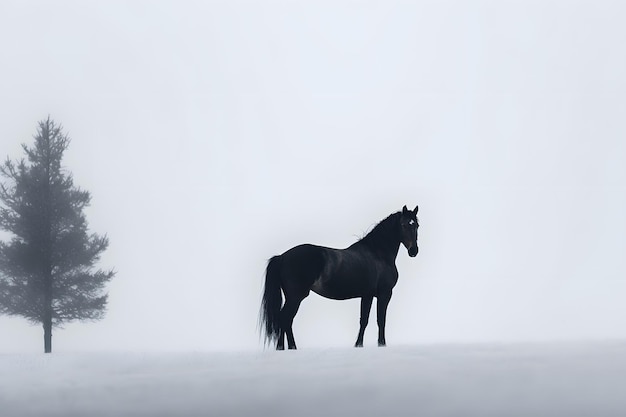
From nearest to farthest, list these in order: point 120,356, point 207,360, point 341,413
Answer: point 341,413 → point 207,360 → point 120,356

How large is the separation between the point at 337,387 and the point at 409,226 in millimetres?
10985

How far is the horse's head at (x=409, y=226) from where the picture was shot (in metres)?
25.4

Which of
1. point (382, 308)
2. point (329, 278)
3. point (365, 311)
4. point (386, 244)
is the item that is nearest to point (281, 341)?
point (329, 278)

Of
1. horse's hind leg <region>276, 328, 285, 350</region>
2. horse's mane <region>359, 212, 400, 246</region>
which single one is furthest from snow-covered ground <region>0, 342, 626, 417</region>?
horse's mane <region>359, 212, 400, 246</region>

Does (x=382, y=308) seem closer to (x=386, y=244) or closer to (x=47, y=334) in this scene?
(x=386, y=244)

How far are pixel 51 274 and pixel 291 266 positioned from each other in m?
12.3

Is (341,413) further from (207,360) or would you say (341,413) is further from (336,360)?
(207,360)

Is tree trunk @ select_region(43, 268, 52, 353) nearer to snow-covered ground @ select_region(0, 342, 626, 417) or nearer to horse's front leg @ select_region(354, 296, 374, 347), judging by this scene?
horse's front leg @ select_region(354, 296, 374, 347)

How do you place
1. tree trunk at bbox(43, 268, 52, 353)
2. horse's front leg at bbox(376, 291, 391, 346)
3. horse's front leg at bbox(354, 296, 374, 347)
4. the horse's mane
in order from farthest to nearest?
tree trunk at bbox(43, 268, 52, 353)
the horse's mane
horse's front leg at bbox(376, 291, 391, 346)
horse's front leg at bbox(354, 296, 374, 347)

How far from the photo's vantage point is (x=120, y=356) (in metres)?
22.1

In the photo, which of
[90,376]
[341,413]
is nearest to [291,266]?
[90,376]

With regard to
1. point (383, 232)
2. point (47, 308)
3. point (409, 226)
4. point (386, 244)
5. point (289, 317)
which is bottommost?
point (289, 317)

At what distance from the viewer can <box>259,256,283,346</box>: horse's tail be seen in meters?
23.0

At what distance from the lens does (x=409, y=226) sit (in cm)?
2544
